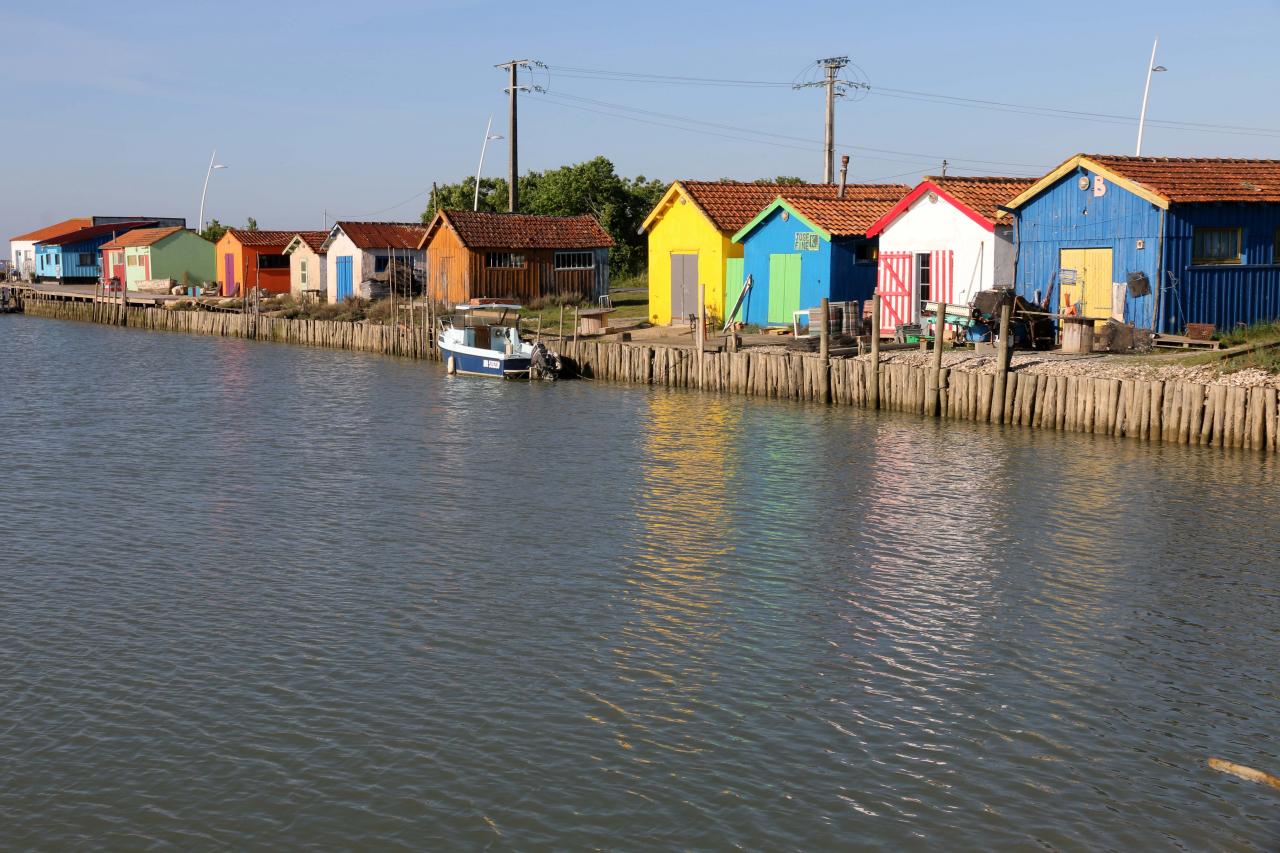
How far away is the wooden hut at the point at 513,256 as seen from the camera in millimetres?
59094

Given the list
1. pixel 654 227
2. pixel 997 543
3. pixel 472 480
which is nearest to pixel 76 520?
pixel 472 480

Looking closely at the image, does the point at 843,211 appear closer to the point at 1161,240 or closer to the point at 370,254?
the point at 1161,240

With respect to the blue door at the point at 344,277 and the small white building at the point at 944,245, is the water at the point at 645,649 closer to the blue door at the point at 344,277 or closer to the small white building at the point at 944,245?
the small white building at the point at 944,245

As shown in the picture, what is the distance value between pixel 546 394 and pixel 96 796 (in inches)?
1118

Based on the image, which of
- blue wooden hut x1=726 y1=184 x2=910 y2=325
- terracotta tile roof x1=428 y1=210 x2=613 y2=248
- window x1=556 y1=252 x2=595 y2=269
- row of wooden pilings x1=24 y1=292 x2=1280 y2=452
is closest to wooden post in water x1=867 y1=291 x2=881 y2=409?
row of wooden pilings x1=24 y1=292 x2=1280 y2=452

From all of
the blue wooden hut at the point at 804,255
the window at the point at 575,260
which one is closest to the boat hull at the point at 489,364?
the blue wooden hut at the point at 804,255

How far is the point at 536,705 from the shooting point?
41.9ft

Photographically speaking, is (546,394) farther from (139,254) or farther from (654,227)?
(139,254)

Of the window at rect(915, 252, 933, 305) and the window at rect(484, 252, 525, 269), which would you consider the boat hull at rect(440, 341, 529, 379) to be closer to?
the window at rect(915, 252, 933, 305)

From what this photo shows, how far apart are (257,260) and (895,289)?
48796 mm

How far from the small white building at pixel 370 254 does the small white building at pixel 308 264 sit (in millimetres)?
2373

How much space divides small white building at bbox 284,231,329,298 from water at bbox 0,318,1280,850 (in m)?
45.6

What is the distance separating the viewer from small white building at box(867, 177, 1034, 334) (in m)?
37.1

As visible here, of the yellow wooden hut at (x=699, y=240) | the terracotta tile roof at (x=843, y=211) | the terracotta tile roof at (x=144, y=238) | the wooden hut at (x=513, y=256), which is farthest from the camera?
the terracotta tile roof at (x=144, y=238)
